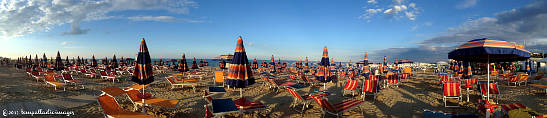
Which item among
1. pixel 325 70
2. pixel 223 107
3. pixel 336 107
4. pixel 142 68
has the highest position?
pixel 142 68

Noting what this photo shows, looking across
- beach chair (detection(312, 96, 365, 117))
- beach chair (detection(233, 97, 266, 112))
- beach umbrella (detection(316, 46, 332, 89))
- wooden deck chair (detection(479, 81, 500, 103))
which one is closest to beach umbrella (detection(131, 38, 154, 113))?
beach chair (detection(233, 97, 266, 112))

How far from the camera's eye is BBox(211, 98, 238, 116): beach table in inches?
155

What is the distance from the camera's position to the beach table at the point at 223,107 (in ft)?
12.9

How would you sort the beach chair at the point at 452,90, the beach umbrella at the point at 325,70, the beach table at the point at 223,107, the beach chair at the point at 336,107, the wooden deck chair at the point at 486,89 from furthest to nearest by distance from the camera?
the beach umbrella at the point at 325,70 < the wooden deck chair at the point at 486,89 < the beach chair at the point at 452,90 < the beach chair at the point at 336,107 < the beach table at the point at 223,107

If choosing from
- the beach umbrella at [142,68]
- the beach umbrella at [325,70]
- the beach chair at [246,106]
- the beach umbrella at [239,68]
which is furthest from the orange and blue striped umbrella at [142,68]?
the beach umbrella at [325,70]

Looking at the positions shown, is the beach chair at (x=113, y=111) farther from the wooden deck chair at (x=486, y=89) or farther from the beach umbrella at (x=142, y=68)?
the wooden deck chair at (x=486, y=89)

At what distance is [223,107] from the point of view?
13.8 ft

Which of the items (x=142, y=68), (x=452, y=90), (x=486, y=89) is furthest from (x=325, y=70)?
(x=142, y=68)

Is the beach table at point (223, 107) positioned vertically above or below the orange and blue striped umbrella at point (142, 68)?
below

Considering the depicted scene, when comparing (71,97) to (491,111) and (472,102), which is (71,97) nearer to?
(491,111)

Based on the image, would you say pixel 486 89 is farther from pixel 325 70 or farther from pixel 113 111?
pixel 113 111

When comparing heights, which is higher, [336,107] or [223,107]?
[223,107]

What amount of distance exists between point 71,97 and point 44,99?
61 centimetres

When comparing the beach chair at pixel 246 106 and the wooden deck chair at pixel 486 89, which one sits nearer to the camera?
the beach chair at pixel 246 106
